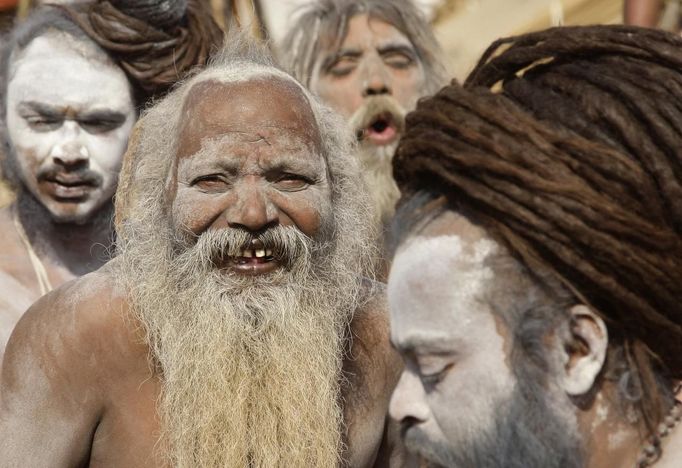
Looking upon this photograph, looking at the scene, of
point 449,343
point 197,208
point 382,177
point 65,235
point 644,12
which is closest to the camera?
point 449,343

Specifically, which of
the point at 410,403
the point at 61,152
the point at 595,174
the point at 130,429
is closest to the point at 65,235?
the point at 61,152

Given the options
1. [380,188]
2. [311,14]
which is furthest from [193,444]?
[311,14]

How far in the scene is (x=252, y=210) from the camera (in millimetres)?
3891

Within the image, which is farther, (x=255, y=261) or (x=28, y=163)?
(x=28, y=163)

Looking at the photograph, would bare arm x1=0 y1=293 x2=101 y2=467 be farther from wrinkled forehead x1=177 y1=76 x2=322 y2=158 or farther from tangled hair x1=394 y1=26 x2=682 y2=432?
tangled hair x1=394 y1=26 x2=682 y2=432

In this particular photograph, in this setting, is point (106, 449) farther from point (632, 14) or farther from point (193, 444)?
point (632, 14)

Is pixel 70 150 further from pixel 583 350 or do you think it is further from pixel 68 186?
pixel 583 350

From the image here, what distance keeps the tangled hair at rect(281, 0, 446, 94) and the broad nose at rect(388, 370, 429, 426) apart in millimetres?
4147

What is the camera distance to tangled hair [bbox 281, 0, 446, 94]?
6.66m

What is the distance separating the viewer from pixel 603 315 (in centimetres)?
241

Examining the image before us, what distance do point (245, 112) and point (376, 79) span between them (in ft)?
8.22

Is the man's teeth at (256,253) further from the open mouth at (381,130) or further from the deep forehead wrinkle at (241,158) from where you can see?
the open mouth at (381,130)

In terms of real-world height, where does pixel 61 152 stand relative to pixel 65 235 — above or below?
above

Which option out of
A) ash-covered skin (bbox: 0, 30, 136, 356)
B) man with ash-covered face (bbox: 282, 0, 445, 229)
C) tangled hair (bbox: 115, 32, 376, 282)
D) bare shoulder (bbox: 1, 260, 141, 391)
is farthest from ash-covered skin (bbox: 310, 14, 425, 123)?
bare shoulder (bbox: 1, 260, 141, 391)
